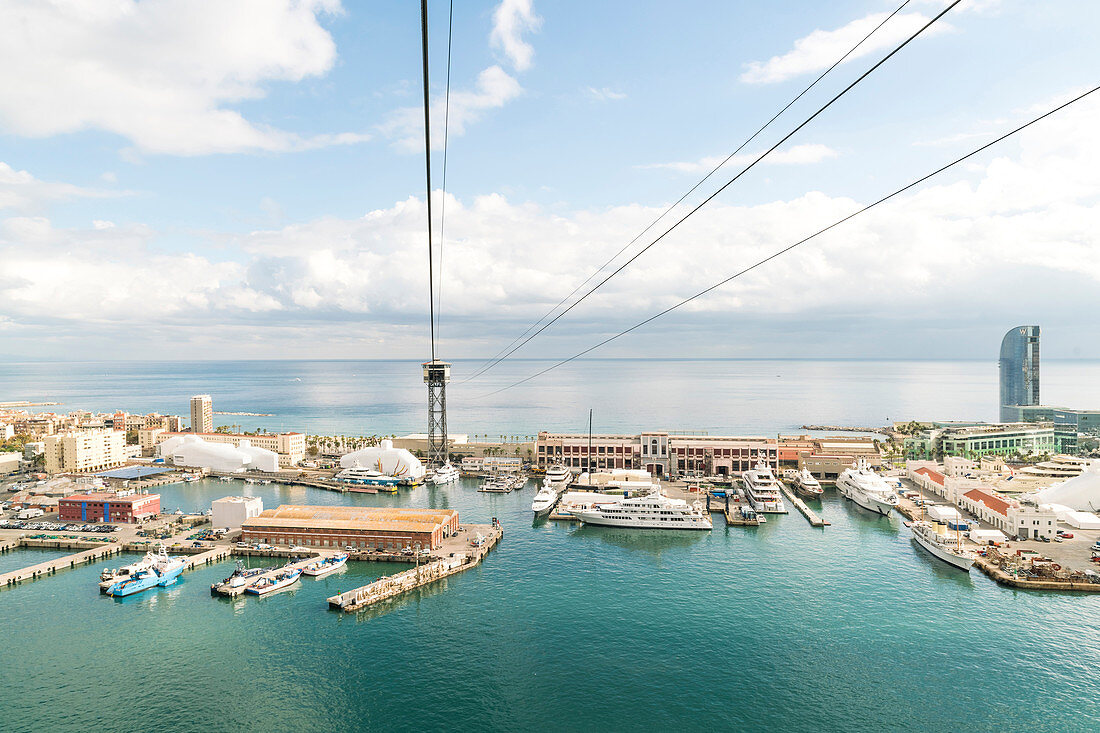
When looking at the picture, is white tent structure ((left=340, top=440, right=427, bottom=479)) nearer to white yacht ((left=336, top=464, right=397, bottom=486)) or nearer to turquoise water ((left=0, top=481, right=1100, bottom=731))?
white yacht ((left=336, top=464, right=397, bottom=486))

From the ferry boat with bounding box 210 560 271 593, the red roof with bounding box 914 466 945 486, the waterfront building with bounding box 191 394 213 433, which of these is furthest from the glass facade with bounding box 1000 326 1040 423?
the waterfront building with bounding box 191 394 213 433

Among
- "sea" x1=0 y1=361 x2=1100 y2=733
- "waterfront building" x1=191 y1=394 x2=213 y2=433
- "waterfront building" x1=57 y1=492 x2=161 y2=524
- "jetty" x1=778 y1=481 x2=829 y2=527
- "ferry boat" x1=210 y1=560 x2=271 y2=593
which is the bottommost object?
"jetty" x1=778 y1=481 x2=829 y2=527

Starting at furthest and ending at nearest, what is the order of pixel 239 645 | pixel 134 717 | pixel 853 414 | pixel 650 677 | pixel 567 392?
pixel 567 392
pixel 853 414
pixel 239 645
pixel 650 677
pixel 134 717

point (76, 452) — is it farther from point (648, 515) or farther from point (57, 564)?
point (648, 515)

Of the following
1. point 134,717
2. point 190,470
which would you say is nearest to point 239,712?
point 134,717

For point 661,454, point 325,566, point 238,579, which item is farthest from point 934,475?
point 238,579

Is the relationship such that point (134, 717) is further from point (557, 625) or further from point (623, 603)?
point (623, 603)
